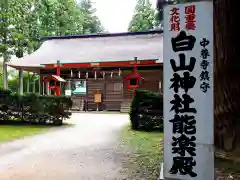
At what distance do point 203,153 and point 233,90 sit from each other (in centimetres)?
307

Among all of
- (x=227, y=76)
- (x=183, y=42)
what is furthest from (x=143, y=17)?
(x=183, y=42)

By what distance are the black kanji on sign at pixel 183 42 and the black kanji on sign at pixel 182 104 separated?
606mm

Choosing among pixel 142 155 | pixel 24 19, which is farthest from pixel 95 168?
pixel 24 19

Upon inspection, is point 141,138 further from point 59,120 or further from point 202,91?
point 202,91

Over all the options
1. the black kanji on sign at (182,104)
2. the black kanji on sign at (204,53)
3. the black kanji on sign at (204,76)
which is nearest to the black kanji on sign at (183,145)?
the black kanji on sign at (182,104)

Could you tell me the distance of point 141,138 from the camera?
863cm

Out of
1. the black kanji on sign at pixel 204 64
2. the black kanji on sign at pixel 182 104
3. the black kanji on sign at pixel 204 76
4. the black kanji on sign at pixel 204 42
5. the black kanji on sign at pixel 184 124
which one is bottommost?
the black kanji on sign at pixel 184 124

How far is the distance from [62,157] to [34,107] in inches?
224

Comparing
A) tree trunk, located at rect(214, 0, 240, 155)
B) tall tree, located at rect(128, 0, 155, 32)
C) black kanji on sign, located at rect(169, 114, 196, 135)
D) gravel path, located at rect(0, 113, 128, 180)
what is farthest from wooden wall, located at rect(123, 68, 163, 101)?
black kanji on sign, located at rect(169, 114, 196, 135)

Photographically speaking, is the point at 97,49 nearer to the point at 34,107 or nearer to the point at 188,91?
the point at 34,107

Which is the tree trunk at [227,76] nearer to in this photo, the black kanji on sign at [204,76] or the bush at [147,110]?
the black kanji on sign at [204,76]

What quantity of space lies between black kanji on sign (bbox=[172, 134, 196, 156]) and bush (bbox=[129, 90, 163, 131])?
6.55 m

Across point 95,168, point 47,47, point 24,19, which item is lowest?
point 95,168

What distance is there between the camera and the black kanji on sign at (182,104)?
3628 mm
